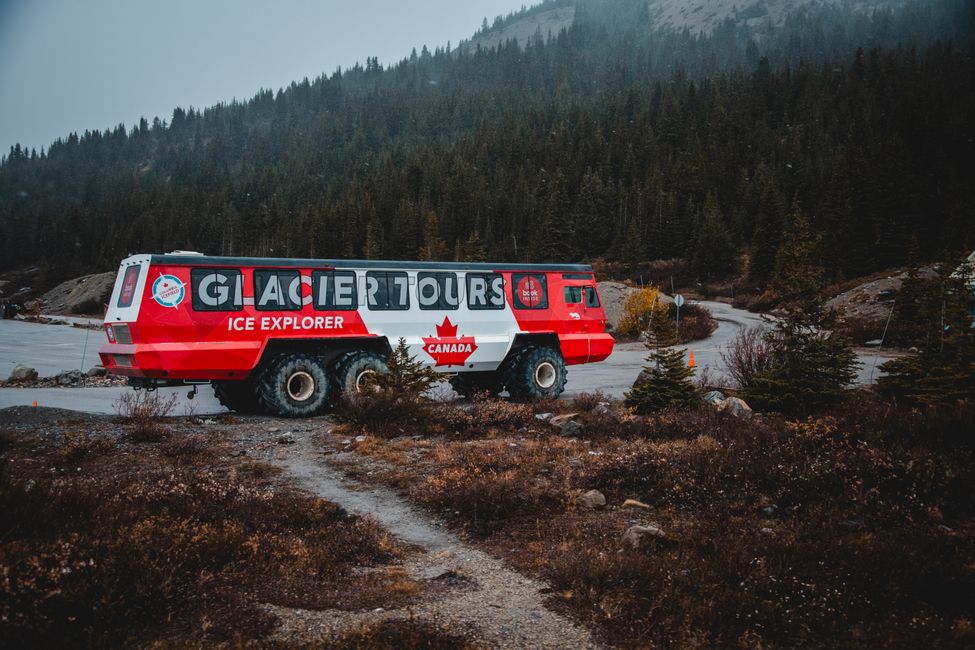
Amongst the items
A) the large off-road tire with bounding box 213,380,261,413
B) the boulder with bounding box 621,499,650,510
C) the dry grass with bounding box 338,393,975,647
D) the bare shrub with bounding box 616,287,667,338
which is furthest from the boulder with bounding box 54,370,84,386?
the bare shrub with bounding box 616,287,667,338

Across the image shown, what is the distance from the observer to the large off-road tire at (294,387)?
13.3 meters

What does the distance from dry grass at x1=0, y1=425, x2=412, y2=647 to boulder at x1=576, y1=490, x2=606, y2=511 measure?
94.6 inches

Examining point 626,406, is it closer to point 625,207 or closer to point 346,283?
point 346,283

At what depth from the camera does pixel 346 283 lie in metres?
14.3

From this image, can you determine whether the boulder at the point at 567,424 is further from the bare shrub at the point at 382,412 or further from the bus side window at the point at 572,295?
the bus side window at the point at 572,295

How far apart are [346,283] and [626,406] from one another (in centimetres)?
684

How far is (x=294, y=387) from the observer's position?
13789 millimetres

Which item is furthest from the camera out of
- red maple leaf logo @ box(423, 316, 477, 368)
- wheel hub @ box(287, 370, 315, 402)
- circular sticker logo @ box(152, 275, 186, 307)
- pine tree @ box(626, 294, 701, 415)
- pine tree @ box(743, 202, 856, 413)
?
red maple leaf logo @ box(423, 316, 477, 368)

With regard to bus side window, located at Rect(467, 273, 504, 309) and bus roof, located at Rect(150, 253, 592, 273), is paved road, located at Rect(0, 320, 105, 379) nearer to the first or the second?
bus roof, located at Rect(150, 253, 592, 273)

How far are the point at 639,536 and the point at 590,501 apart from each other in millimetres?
1637

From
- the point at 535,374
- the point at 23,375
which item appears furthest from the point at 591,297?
the point at 23,375

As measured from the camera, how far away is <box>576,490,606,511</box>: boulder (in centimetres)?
746

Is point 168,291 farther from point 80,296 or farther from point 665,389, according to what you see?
point 80,296

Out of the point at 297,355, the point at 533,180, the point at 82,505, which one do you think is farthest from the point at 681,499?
the point at 533,180
